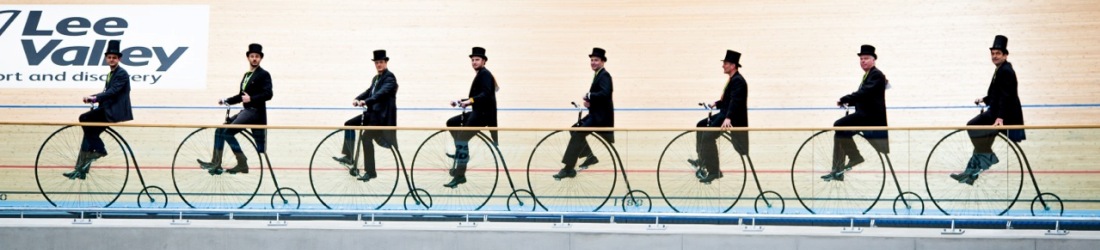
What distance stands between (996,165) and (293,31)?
703 centimetres

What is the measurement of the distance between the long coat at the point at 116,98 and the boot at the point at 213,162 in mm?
1016

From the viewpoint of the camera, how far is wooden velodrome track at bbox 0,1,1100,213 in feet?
35.6

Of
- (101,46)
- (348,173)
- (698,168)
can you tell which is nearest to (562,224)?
(698,168)

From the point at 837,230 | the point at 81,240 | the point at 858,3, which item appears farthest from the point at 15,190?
the point at 858,3

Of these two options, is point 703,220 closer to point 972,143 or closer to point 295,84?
point 972,143

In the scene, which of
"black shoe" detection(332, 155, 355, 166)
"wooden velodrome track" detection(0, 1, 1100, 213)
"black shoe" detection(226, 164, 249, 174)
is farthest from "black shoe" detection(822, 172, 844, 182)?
"wooden velodrome track" detection(0, 1, 1100, 213)

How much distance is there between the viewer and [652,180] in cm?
663

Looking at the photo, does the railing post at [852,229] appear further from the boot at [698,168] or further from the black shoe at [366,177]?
the black shoe at [366,177]

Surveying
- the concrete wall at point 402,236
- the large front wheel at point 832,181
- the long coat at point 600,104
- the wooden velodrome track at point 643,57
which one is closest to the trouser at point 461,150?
the concrete wall at point 402,236

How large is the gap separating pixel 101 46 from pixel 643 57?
467 cm

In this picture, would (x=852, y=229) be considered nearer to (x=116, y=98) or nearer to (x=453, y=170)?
(x=453, y=170)

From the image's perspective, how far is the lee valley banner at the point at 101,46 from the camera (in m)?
11.5

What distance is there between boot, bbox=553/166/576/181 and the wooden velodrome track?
4282mm

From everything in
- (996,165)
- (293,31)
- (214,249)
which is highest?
(293,31)
